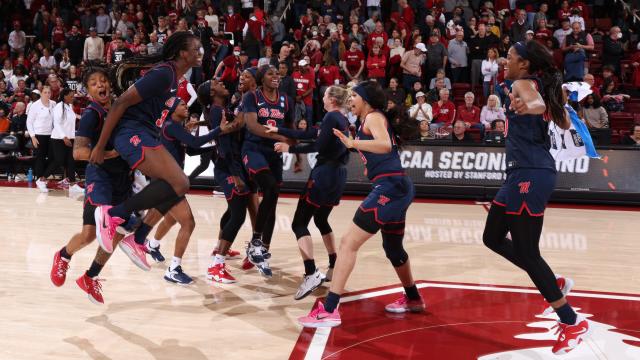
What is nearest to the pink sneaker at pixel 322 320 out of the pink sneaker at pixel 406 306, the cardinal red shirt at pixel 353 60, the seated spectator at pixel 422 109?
the pink sneaker at pixel 406 306

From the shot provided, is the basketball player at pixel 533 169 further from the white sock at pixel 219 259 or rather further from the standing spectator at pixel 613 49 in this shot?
the standing spectator at pixel 613 49

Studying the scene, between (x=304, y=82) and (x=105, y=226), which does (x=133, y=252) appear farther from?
(x=304, y=82)

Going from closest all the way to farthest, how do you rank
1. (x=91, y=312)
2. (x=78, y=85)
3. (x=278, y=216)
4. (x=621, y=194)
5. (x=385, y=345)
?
(x=385, y=345) < (x=91, y=312) < (x=278, y=216) < (x=621, y=194) < (x=78, y=85)

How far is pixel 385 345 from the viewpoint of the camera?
4.48 m

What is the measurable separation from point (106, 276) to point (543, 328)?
377cm

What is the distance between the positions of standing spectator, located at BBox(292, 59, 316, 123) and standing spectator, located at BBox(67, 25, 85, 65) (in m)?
6.92

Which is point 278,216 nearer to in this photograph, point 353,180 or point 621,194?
point 353,180

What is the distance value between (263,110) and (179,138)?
0.78 m

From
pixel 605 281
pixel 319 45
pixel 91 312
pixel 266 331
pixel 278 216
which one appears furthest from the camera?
pixel 319 45

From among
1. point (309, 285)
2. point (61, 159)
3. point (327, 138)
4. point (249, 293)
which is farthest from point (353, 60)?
point (309, 285)

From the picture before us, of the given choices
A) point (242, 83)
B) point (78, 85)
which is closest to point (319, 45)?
point (78, 85)

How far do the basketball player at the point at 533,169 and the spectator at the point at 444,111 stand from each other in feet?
27.1

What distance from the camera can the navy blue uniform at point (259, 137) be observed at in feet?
20.2

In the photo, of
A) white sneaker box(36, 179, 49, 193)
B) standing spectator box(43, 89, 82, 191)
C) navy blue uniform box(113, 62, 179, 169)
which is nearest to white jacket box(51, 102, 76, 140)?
standing spectator box(43, 89, 82, 191)
